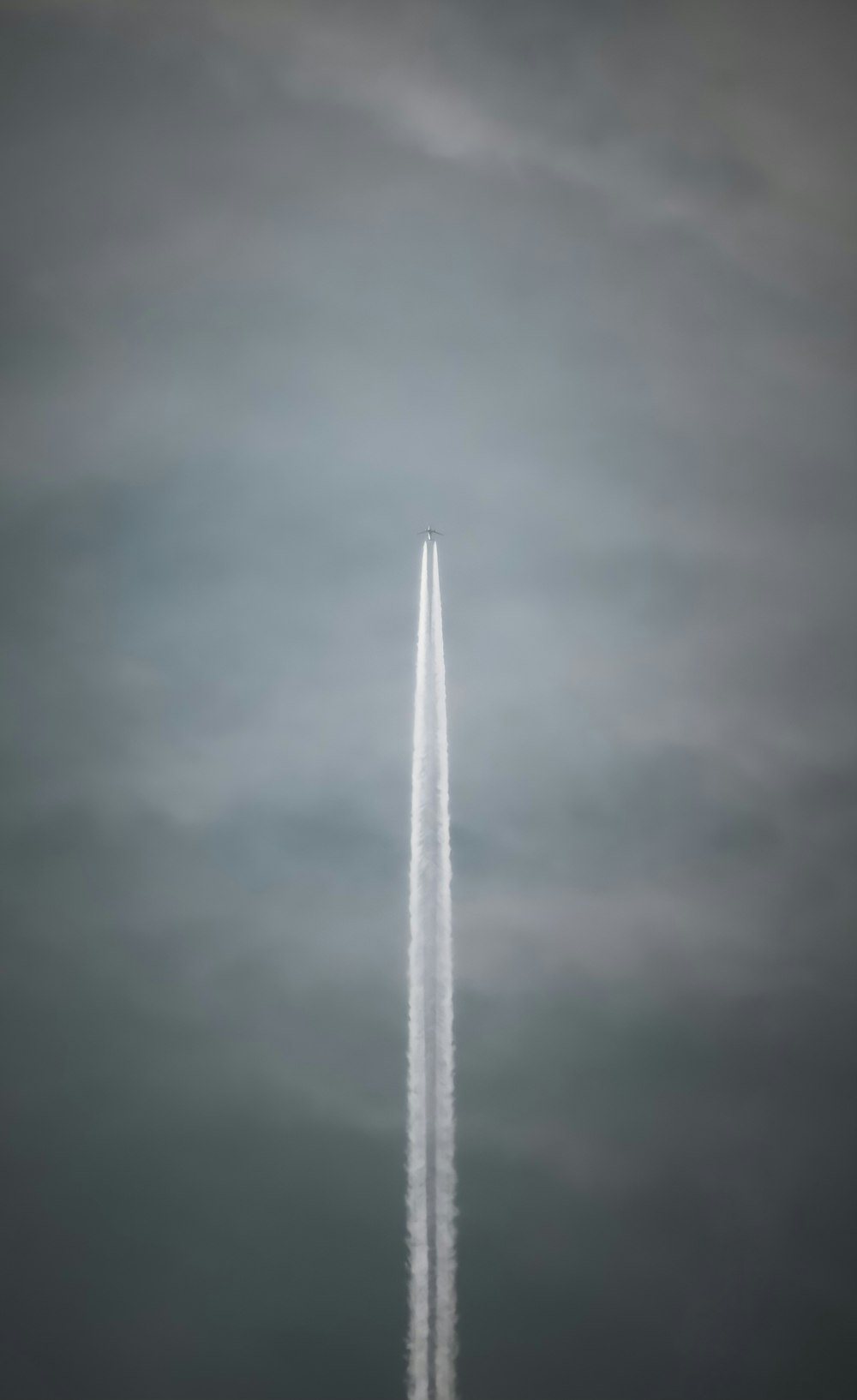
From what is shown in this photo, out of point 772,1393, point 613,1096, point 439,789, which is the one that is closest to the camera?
point 439,789

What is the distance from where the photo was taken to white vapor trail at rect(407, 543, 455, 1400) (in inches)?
2539

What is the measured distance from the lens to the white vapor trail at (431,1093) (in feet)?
212

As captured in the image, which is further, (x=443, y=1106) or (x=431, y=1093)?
(x=431, y=1093)

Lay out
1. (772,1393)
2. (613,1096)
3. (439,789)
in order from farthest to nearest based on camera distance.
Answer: (613,1096) → (772,1393) → (439,789)

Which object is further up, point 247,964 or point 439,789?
point 439,789

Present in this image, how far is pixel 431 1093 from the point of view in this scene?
66.9 m

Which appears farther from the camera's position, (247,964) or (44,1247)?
(247,964)

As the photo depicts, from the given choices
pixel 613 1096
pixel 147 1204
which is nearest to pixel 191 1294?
pixel 147 1204

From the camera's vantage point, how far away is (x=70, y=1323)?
221ft

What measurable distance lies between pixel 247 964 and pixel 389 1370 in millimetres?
22256

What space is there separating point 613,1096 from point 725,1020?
7.82m

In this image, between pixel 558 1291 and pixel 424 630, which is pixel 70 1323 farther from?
pixel 424 630

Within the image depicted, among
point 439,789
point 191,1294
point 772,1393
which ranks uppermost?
point 439,789

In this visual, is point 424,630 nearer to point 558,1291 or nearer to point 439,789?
point 439,789
